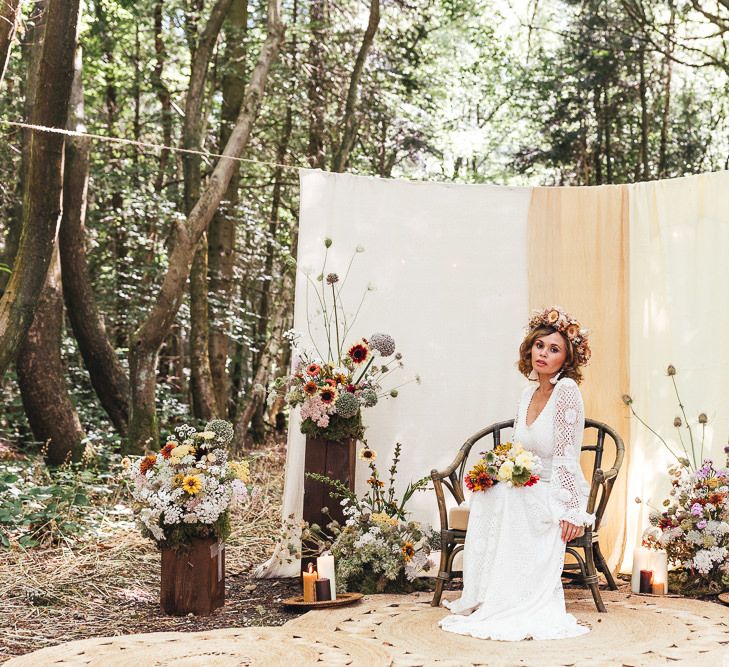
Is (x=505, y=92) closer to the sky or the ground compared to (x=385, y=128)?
closer to the sky

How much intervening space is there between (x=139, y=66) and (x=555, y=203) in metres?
6.10

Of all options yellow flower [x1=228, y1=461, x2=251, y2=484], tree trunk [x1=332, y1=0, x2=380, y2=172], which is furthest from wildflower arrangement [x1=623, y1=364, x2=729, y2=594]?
tree trunk [x1=332, y1=0, x2=380, y2=172]

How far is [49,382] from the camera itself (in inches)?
258

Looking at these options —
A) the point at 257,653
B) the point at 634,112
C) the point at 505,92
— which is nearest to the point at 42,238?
the point at 257,653

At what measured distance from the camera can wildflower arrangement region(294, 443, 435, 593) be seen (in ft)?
14.2

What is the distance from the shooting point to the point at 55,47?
5129mm

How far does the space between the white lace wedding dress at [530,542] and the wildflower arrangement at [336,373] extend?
2.79 feet

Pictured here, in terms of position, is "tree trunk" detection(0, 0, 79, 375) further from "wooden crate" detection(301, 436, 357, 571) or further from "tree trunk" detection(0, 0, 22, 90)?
"wooden crate" detection(301, 436, 357, 571)

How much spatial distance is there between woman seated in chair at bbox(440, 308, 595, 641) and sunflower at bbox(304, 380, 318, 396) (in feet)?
3.32

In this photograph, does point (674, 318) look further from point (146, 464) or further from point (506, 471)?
point (146, 464)

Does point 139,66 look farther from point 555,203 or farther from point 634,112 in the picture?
point 555,203

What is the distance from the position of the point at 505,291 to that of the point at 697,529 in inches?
58.8

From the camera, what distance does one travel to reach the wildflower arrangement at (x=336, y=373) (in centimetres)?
453

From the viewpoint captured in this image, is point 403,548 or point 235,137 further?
point 235,137
